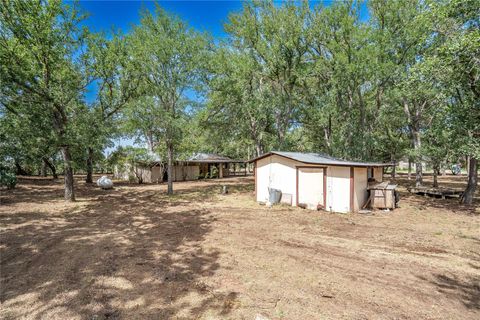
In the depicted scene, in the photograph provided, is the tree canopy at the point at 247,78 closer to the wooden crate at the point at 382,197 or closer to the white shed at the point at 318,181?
the wooden crate at the point at 382,197

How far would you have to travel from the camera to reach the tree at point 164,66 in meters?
15.3

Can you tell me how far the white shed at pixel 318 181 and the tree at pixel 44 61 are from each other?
37.0 ft

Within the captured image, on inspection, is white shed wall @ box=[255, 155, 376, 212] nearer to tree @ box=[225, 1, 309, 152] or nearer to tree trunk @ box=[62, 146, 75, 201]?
tree @ box=[225, 1, 309, 152]

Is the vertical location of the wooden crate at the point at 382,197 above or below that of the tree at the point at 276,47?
below

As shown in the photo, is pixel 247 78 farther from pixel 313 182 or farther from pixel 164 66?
pixel 313 182

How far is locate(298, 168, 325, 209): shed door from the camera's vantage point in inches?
446

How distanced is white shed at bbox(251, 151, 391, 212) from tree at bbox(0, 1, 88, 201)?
1129 centimetres

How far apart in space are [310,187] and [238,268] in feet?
24.9

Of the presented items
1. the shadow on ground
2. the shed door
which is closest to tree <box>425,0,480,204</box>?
the shed door

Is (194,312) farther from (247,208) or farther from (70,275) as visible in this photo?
(247,208)

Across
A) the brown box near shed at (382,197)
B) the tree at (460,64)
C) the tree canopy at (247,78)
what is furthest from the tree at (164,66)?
the tree at (460,64)

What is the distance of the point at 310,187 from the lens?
11.6 metres

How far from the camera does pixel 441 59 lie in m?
9.88

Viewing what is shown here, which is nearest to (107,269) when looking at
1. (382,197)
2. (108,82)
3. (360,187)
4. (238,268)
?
(238,268)
